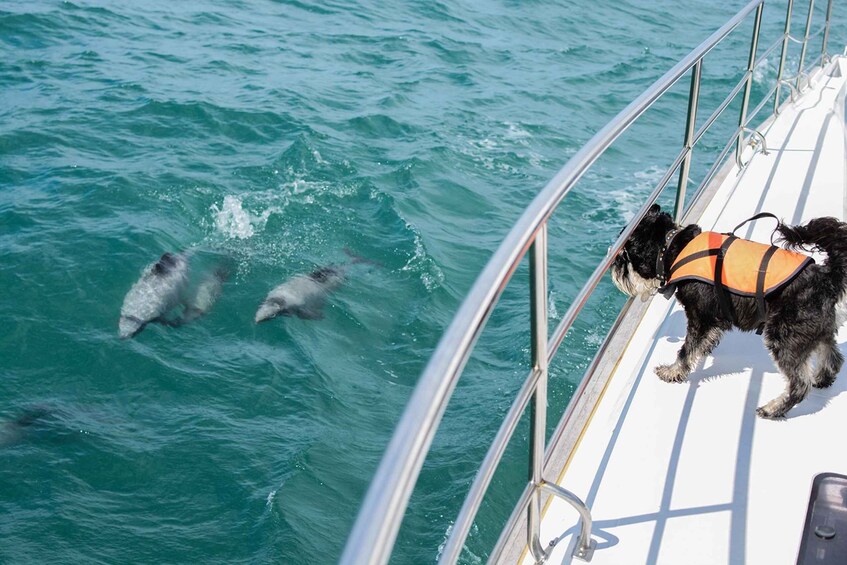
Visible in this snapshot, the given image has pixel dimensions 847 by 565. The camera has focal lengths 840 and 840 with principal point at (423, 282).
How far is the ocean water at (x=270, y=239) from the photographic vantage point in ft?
19.0

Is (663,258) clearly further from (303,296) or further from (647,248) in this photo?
(303,296)

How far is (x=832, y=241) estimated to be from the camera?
3281 mm

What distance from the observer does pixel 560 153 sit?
38.7ft

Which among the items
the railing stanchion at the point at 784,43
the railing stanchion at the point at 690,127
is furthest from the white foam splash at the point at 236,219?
the railing stanchion at the point at 690,127

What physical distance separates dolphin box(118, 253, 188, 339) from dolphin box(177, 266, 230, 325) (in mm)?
130

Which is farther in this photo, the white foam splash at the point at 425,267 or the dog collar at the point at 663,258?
the white foam splash at the point at 425,267

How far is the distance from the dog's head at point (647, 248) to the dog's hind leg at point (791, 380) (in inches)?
24.6

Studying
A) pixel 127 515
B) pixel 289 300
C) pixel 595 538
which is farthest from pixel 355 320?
pixel 595 538

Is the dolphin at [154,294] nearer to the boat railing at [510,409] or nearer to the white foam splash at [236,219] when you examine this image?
the white foam splash at [236,219]

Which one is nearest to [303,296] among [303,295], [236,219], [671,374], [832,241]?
[303,295]

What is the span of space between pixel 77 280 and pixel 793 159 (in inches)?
251

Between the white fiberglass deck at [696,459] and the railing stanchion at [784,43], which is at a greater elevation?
the railing stanchion at [784,43]

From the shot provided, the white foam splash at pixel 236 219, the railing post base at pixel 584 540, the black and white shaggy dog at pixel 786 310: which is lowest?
the white foam splash at pixel 236 219

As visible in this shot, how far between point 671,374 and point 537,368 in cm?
161
